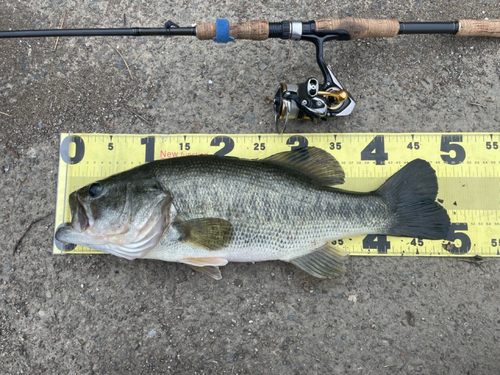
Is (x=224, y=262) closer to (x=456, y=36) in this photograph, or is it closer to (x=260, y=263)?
(x=260, y=263)

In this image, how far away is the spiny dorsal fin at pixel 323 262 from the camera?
2529mm

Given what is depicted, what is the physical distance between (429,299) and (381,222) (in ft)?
2.42

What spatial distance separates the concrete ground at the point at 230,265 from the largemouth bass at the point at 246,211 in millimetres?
304

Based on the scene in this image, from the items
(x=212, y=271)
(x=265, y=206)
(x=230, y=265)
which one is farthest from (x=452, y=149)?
A: (x=212, y=271)

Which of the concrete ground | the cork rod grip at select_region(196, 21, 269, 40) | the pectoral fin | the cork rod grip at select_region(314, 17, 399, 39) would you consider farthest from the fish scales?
the cork rod grip at select_region(314, 17, 399, 39)

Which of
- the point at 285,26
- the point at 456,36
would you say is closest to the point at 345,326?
the point at 285,26

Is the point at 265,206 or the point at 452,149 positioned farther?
the point at 452,149

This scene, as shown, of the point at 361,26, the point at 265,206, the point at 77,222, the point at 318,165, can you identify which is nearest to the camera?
the point at 77,222

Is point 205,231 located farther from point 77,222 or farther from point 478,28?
point 478,28

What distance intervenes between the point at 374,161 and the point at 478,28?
124 centimetres

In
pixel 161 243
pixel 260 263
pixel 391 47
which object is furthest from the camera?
pixel 391 47

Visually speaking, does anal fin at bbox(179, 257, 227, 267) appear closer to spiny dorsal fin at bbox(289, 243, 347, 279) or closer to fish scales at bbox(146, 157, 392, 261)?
fish scales at bbox(146, 157, 392, 261)

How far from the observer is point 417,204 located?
98.7 inches

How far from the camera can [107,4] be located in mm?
2934
